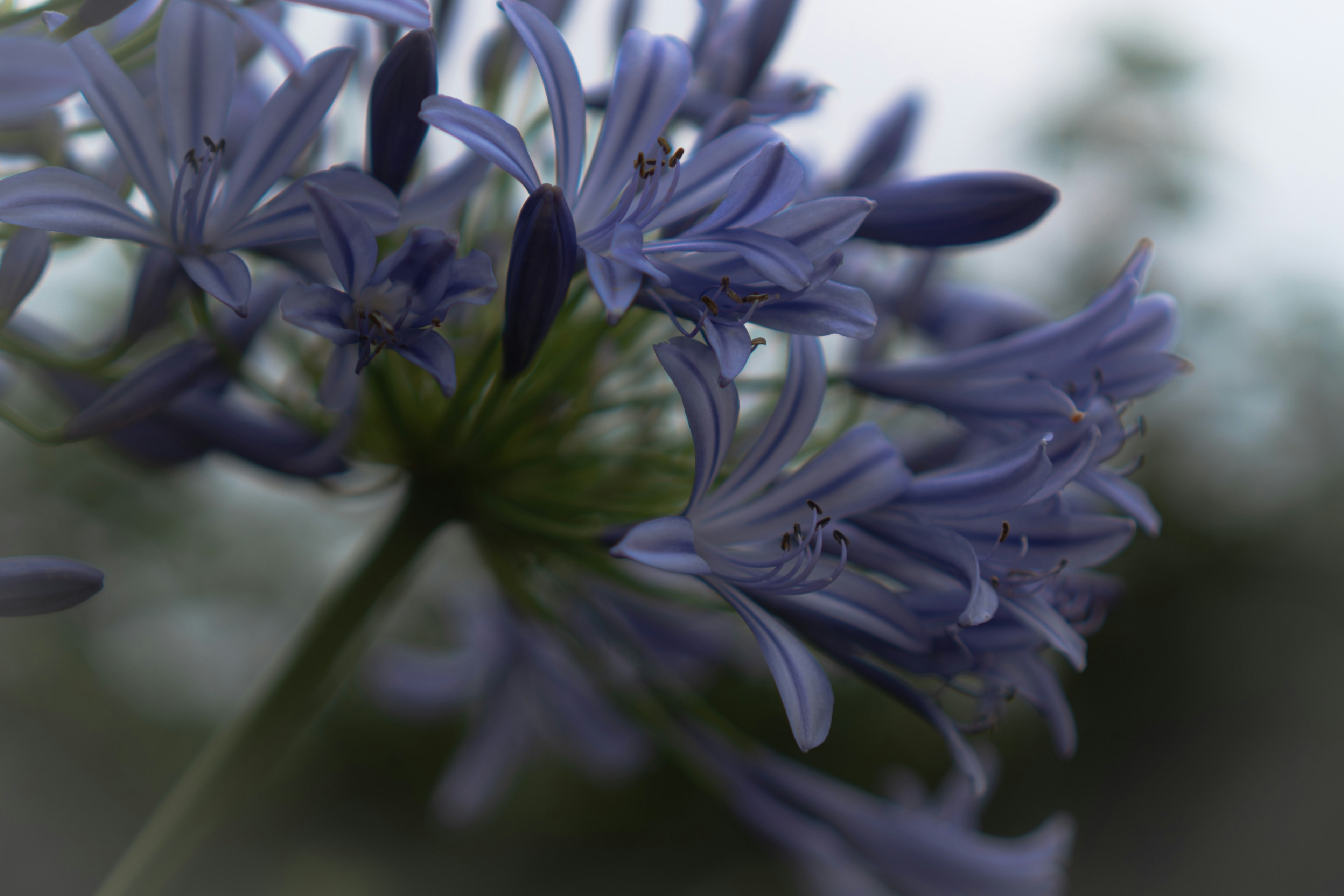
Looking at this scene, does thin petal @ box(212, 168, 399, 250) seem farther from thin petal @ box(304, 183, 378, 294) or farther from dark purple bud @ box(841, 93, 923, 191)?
dark purple bud @ box(841, 93, 923, 191)

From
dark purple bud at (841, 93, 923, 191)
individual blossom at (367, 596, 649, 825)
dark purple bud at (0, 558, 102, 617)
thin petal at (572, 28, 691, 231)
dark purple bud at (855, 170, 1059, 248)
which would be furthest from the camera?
individual blossom at (367, 596, 649, 825)

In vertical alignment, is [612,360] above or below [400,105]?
below

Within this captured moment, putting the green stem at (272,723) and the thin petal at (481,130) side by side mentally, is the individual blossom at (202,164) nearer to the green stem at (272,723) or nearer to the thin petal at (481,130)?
the thin petal at (481,130)

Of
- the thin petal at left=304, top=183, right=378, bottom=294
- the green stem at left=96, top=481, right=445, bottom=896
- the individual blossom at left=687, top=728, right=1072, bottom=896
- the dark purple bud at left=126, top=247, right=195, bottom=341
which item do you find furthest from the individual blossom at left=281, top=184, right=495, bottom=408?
the individual blossom at left=687, top=728, right=1072, bottom=896

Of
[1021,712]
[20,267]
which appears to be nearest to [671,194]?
[20,267]

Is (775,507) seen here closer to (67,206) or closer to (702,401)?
(702,401)

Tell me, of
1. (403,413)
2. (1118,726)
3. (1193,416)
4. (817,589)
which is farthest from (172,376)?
(1118,726)
